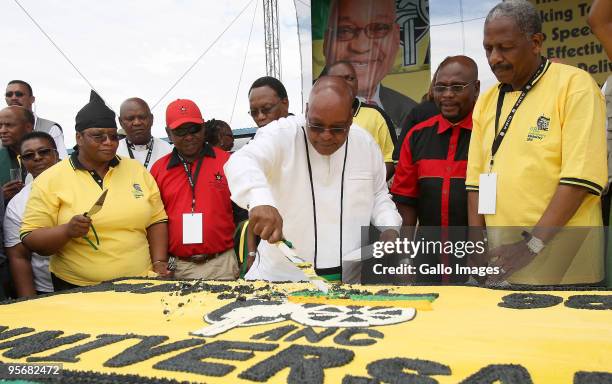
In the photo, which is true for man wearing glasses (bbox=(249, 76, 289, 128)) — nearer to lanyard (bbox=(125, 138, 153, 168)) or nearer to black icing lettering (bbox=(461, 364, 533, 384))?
lanyard (bbox=(125, 138, 153, 168))

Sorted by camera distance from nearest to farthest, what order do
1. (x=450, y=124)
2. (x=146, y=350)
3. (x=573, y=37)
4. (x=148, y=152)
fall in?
(x=146, y=350) < (x=450, y=124) < (x=148, y=152) < (x=573, y=37)

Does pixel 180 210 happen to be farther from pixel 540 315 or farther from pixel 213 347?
pixel 540 315

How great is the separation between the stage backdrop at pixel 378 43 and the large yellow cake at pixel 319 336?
5.56 m

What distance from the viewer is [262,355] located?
1.22 meters

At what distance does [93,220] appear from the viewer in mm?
2611

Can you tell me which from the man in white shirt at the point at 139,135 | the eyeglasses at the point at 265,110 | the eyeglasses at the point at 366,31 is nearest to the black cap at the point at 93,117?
the eyeglasses at the point at 265,110

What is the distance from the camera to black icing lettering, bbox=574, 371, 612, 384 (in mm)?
982

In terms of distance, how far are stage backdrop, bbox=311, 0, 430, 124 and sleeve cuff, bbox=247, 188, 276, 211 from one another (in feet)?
18.1

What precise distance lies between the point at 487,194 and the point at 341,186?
571 mm

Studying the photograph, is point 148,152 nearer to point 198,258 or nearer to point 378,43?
point 198,258

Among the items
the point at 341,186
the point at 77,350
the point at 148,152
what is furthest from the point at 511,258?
the point at 148,152

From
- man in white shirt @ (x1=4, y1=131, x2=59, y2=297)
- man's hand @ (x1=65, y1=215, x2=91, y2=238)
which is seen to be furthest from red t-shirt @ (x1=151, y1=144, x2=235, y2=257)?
man in white shirt @ (x1=4, y1=131, x2=59, y2=297)

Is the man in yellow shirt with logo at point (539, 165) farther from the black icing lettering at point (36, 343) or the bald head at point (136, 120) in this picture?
the bald head at point (136, 120)

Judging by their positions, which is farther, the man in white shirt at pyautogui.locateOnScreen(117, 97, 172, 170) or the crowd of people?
the man in white shirt at pyautogui.locateOnScreen(117, 97, 172, 170)
